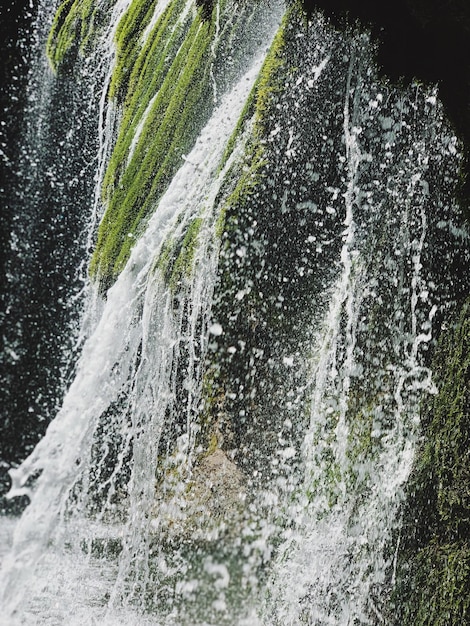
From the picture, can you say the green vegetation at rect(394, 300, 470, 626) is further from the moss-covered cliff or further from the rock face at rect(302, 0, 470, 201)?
the rock face at rect(302, 0, 470, 201)

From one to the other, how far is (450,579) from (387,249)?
1.52 metres

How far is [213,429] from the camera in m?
4.10

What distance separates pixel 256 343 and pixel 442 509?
152cm

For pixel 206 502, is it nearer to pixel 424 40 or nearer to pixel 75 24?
pixel 424 40

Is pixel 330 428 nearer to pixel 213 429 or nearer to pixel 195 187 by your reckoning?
pixel 213 429

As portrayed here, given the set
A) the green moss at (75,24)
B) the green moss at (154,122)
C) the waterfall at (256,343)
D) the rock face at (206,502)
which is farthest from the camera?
the green moss at (75,24)

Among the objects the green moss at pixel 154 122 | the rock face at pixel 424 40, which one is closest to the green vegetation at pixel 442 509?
the rock face at pixel 424 40

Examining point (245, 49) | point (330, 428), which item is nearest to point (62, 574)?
point (330, 428)

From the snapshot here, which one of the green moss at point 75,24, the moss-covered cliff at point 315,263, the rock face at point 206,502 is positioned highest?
the green moss at point 75,24

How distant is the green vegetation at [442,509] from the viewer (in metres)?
2.59

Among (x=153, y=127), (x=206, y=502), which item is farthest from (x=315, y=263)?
(x=206, y=502)

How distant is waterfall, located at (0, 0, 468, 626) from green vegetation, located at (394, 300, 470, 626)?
0.10 meters

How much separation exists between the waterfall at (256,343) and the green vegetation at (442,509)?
0.10 metres

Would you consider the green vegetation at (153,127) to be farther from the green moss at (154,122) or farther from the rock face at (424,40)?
the rock face at (424,40)
